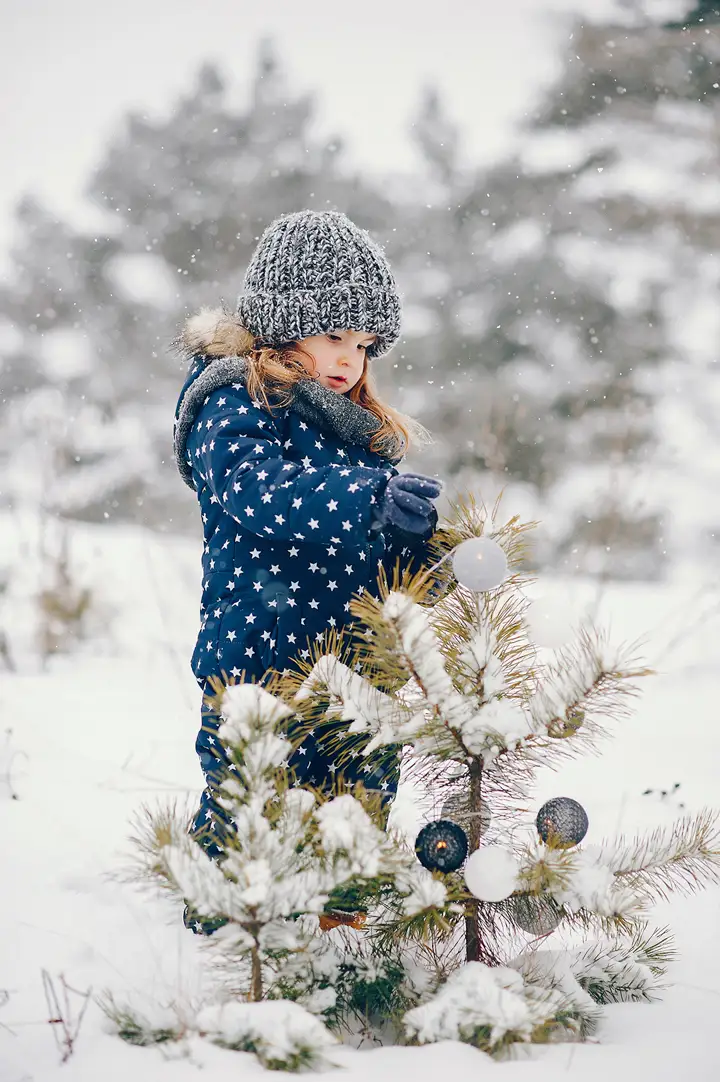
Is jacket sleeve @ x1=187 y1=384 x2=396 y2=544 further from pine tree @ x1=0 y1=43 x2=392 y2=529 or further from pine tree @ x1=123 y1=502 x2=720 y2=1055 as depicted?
pine tree @ x1=0 y1=43 x2=392 y2=529

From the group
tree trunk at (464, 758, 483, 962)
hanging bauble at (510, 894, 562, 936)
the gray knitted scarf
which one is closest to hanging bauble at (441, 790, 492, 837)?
tree trunk at (464, 758, 483, 962)

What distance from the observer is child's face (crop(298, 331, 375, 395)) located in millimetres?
1808

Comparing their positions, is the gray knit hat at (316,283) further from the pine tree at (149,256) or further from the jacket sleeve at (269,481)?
the pine tree at (149,256)

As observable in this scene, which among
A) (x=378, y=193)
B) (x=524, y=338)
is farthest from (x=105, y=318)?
(x=524, y=338)

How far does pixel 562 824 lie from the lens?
4.14 ft

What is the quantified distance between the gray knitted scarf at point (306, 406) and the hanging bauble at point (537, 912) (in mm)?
960

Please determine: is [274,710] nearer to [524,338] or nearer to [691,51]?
[691,51]

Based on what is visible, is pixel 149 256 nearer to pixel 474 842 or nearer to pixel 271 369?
pixel 271 369

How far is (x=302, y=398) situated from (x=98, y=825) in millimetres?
1496

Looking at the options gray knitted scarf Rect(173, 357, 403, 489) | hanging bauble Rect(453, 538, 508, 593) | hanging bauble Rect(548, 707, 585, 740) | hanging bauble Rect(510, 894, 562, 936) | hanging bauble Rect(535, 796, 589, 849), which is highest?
gray knitted scarf Rect(173, 357, 403, 489)

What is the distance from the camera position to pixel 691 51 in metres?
6.31

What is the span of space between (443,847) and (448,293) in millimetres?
8534

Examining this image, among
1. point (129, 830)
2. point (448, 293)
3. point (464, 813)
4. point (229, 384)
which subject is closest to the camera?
point (464, 813)

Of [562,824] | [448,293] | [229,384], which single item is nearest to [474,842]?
[562,824]
